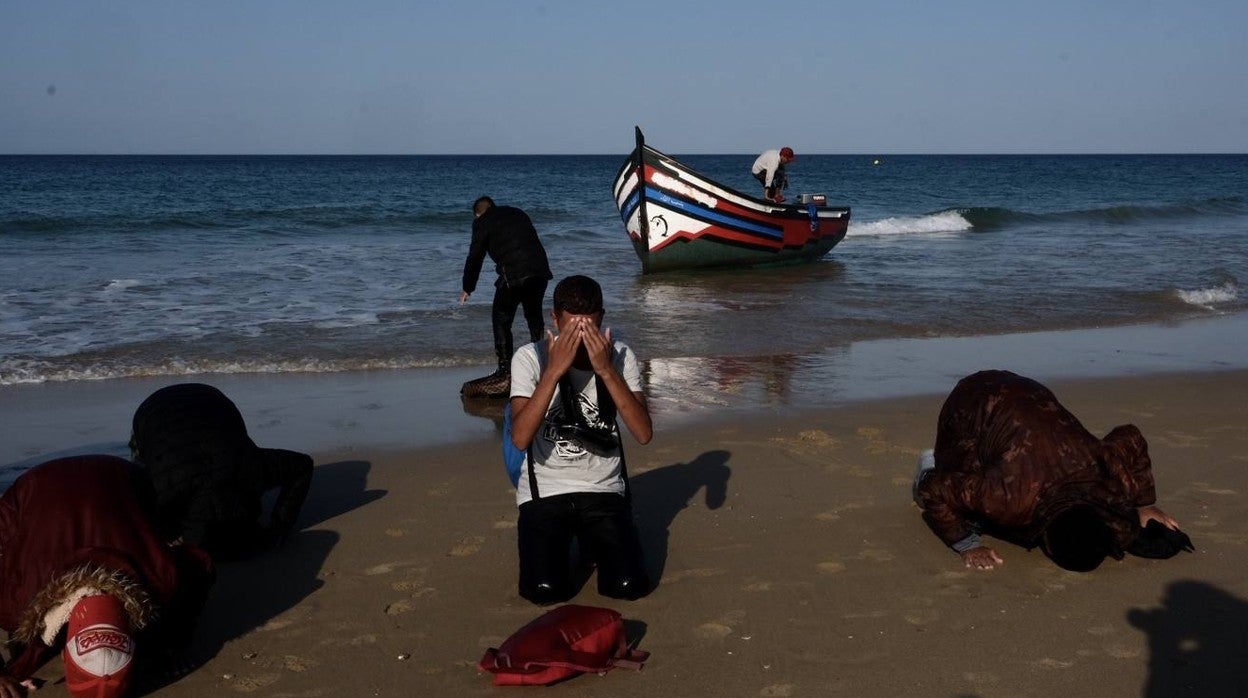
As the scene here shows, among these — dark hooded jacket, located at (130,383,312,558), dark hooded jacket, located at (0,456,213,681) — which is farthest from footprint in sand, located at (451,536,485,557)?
dark hooded jacket, located at (0,456,213,681)

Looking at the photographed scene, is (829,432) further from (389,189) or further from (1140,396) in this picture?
(389,189)

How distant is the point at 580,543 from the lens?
Result: 15.8 ft

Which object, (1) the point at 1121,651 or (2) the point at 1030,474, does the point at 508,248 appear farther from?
(1) the point at 1121,651

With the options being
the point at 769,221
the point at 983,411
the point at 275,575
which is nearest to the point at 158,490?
the point at 275,575

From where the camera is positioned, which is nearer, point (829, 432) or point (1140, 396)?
point (829, 432)

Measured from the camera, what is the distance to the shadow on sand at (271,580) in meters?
4.32

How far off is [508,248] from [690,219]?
952 centimetres

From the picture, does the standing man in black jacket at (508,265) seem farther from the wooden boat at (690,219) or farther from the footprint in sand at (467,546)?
the wooden boat at (690,219)

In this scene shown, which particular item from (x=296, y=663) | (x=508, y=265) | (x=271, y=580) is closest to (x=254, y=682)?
(x=296, y=663)

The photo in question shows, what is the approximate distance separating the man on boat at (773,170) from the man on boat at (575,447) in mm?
12980

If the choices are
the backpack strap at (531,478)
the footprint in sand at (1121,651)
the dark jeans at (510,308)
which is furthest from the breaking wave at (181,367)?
the footprint in sand at (1121,651)

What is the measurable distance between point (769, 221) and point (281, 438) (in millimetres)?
12399

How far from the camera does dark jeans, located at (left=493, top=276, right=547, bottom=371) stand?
882 cm

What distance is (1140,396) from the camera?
324 inches
